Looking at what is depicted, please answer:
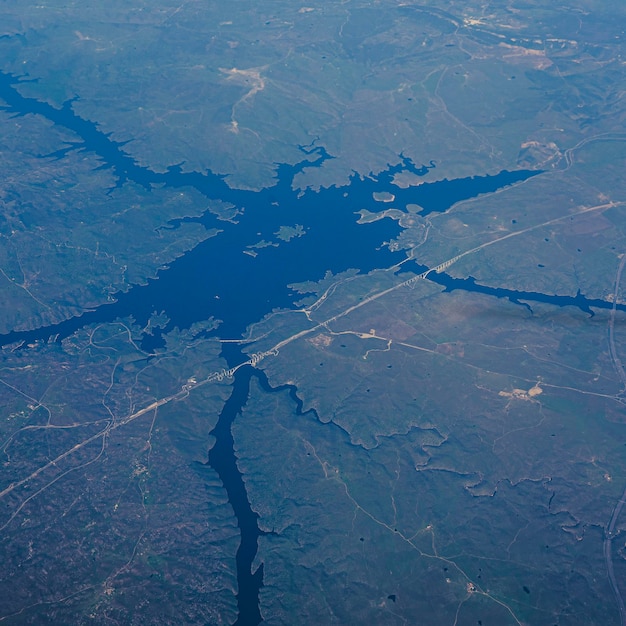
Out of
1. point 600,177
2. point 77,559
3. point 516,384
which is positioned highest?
point 600,177

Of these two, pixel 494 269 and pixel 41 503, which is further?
pixel 494 269

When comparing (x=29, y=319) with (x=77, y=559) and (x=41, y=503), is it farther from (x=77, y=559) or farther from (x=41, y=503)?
(x=77, y=559)

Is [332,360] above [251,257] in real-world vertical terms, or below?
below

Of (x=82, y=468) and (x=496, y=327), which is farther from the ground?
(x=496, y=327)

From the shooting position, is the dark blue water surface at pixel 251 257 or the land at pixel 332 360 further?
the dark blue water surface at pixel 251 257

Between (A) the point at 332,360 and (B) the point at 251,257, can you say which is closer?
(A) the point at 332,360

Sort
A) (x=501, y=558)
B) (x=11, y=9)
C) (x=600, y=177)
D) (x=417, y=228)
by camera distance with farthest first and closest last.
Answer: (x=11, y=9)
(x=600, y=177)
(x=417, y=228)
(x=501, y=558)

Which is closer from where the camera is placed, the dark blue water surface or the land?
the land

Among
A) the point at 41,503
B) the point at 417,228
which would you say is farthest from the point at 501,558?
the point at 417,228
